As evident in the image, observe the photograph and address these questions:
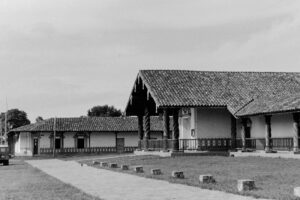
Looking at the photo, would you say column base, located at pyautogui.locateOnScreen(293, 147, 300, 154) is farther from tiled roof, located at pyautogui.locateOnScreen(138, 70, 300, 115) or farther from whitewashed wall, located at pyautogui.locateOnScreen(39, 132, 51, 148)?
whitewashed wall, located at pyautogui.locateOnScreen(39, 132, 51, 148)

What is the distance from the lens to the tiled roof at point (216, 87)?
3306 cm

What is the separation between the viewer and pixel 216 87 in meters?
35.8

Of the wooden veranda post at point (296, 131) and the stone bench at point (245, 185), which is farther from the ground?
the wooden veranda post at point (296, 131)

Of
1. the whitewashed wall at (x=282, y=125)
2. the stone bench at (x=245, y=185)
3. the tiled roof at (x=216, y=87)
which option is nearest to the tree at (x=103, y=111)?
the tiled roof at (x=216, y=87)

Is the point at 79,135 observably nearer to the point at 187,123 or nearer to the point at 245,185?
the point at 187,123

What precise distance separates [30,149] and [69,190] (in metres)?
47.0

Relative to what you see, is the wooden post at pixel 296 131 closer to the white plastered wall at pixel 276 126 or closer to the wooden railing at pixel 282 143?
the wooden railing at pixel 282 143

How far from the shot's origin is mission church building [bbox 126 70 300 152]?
30.5m

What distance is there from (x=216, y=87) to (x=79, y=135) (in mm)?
29618

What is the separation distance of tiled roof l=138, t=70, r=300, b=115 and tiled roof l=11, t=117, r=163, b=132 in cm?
2572

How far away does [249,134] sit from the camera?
34.2m

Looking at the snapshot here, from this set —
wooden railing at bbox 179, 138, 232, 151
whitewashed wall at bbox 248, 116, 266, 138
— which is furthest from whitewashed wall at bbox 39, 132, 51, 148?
whitewashed wall at bbox 248, 116, 266, 138

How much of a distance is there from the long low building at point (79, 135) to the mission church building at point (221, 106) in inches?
930

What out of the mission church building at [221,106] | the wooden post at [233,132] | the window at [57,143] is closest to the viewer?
the mission church building at [221,106]
